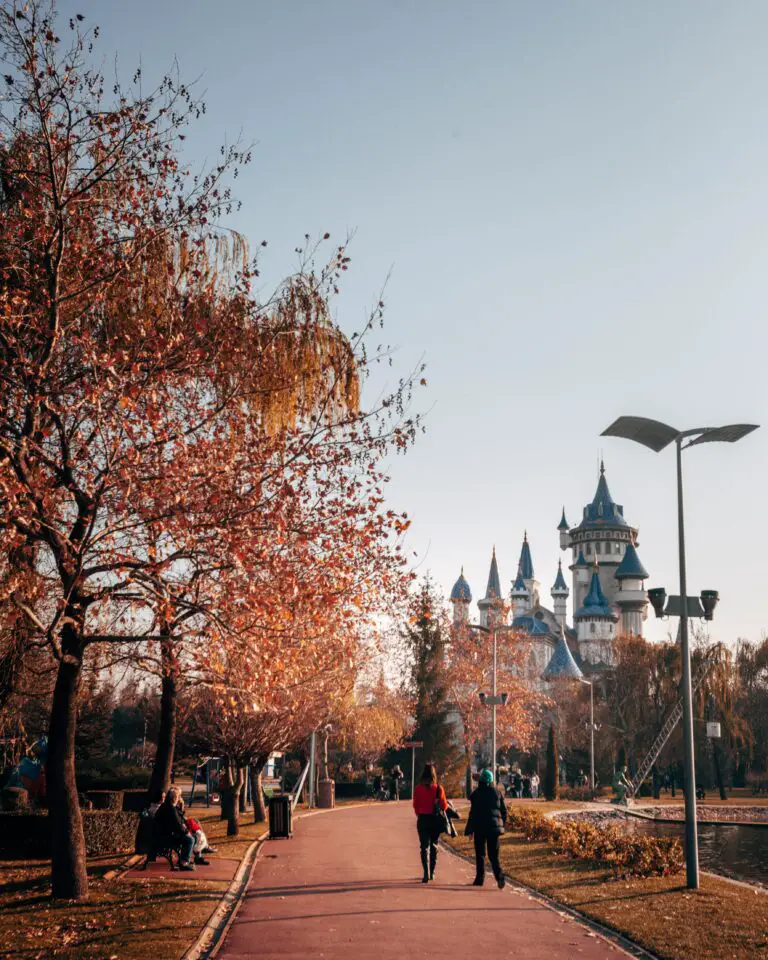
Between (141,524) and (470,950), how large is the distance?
6.49 metres

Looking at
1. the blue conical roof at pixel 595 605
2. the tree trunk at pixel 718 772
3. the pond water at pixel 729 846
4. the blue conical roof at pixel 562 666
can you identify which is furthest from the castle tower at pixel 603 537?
the pond water at pixel 729 846

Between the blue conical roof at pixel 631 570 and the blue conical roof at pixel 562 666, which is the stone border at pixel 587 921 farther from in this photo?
the blue conical roof at pixel 631 570

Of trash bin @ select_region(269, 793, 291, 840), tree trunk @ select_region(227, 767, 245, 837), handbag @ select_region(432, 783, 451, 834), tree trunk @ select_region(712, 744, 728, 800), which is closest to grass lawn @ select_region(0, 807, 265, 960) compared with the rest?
handbag @ select_region(432, 783, 451, 834)

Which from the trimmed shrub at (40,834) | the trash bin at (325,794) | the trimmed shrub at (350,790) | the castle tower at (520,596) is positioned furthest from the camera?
the castle tower at (520,596)

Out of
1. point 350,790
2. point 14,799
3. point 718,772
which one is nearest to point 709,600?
point 14,799

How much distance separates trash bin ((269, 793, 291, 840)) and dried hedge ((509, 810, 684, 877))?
6.10 meters

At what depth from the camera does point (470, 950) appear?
1088cm

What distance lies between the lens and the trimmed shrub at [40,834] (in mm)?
19625

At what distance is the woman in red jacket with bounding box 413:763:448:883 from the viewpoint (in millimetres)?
16294

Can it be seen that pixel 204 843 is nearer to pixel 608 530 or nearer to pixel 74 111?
pixel 74 111

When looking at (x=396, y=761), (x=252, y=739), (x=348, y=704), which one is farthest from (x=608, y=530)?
(x=252, y=739)

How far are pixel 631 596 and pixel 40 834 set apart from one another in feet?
458

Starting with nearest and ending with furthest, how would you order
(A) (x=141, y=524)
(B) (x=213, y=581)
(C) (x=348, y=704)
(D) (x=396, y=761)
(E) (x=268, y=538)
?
(A) (x=141, y=524)
(E) (x=268, y=538)
(B) (x=213, y=581)
(C) (x=348, y=704)
(D) (x=396, y=761)

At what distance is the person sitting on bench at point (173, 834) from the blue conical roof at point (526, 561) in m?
167
